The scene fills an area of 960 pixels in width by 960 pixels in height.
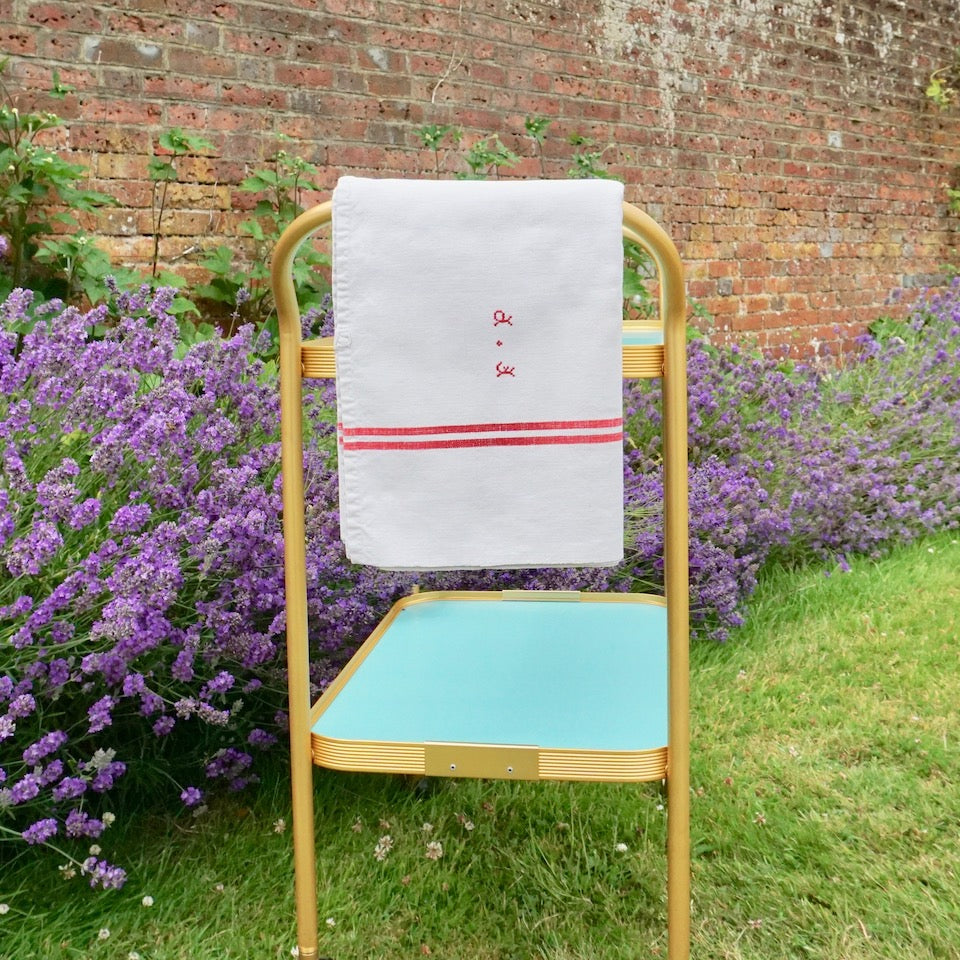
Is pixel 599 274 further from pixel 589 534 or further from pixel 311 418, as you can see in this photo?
pixel 311 418

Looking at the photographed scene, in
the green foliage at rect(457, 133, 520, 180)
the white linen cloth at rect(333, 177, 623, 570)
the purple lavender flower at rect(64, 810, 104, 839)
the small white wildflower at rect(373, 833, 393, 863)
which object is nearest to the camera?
the white linen cloth at rect(333, 177, 623, 570)

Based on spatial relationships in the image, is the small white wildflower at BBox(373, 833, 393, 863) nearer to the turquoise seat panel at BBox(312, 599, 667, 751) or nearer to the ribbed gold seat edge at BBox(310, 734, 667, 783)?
the turquoise seat panel at BBox(312, 599, 667, 751)

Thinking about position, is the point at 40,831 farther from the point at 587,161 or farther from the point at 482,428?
the point at 587,161

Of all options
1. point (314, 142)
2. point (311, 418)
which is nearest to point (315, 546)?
point (311, 418)

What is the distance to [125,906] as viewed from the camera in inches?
61.4

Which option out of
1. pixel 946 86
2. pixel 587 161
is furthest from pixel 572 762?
pixel 946 86

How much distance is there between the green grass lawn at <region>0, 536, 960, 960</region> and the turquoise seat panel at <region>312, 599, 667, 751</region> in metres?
0.36

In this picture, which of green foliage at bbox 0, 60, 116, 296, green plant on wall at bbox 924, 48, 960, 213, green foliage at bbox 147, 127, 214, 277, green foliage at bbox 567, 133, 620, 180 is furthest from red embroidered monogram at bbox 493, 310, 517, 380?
green plant on wall at bbox 924, 48, 960, 213

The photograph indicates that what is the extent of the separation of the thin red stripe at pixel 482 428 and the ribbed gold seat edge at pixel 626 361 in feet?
0.29

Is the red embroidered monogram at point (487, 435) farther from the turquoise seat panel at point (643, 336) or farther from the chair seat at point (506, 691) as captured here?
the chair seat at point (506, 691)

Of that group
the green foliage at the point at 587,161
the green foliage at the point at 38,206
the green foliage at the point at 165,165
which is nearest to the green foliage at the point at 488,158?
the green foliage at the point at 587,161

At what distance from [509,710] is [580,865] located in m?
0.50

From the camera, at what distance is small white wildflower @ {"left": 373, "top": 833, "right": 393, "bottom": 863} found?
5.51 feet

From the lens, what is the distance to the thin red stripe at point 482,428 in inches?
44.9
